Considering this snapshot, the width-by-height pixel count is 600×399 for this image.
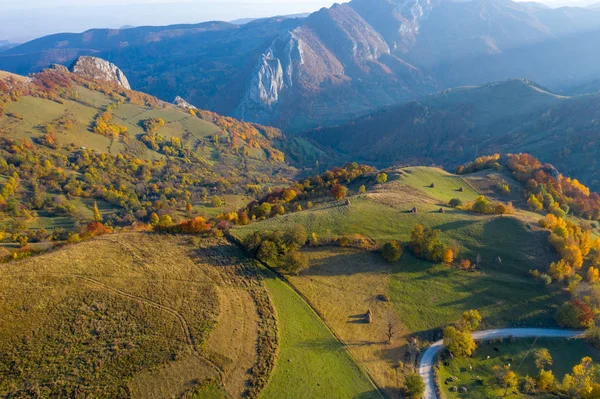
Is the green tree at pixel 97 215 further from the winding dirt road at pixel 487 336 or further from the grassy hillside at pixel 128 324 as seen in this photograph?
the winding dirt road at pixel 487 336

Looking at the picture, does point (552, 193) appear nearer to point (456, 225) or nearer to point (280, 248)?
point (456, 225)

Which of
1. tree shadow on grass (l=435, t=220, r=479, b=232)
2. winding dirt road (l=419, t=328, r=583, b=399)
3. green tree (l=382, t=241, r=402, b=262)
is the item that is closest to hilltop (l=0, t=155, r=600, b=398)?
tree shadow on grass (l=435, t=220, r=479, b=232)

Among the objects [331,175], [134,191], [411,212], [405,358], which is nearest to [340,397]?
[405,358]

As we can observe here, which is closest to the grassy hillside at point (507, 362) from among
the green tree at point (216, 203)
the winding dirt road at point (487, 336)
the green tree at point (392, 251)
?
the winding dirt road at point (487, 336)

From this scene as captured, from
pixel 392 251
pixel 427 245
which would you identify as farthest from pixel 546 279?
pixel 392 251

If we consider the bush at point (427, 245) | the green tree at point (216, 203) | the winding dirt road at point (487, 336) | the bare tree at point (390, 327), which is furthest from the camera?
the green tree at point (216, 203)

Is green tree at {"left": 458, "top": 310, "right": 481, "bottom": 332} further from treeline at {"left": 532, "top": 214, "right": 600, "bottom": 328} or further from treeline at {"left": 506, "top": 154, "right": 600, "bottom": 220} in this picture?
treeline at {"left": 506, "top": 154, "right": 600, "bottom": 220}
